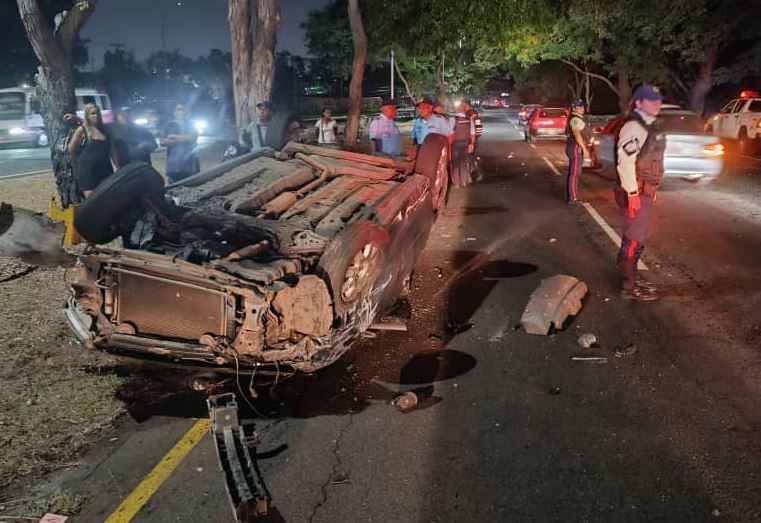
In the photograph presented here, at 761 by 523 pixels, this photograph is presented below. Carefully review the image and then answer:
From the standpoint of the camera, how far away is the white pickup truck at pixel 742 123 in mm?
19438

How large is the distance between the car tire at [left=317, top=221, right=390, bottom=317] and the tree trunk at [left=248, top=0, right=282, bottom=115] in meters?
8.76

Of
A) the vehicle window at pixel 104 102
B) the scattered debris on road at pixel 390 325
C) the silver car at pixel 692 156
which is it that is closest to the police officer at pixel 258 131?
the scattered debris on road at pixel 390 325

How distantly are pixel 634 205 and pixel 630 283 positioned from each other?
794 millimetres

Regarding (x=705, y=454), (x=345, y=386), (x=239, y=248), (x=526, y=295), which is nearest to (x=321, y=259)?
(x=239, y=248)

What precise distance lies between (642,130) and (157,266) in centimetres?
437

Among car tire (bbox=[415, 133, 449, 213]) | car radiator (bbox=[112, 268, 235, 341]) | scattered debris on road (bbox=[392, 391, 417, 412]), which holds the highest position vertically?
car tire (bbox=[415, 133, 449, 213])

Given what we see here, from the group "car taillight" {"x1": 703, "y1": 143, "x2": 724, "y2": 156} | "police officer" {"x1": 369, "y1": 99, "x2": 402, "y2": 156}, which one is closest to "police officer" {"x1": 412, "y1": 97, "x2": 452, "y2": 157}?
"police officer" {"x1": 369, "y1": 99, "x2": 402, "y2": 156}

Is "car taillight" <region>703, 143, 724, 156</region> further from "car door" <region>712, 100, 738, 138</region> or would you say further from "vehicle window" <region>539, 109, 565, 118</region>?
"vehicle window" <region>539, 109, 565, 118</region>

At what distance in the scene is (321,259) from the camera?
4.16m

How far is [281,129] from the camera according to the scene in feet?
25.0

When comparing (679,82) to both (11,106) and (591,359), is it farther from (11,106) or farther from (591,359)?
(591,359)

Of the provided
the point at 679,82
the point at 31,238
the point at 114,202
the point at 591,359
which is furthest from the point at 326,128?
the point at 679,82

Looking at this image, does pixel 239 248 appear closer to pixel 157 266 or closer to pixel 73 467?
pixel 157 266

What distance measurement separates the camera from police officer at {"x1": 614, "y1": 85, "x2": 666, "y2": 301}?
5828 mm
